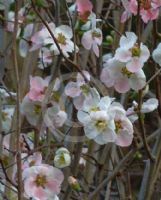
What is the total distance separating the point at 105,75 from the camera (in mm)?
1456

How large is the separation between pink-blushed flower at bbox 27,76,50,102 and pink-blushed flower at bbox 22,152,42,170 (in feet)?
0.50

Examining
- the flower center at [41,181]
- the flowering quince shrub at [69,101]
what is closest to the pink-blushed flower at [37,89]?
the flowering quince shrub at [69,101]

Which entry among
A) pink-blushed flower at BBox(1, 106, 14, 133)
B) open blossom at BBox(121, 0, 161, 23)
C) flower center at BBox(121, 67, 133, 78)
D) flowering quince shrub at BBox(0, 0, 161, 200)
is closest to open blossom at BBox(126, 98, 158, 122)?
flowering quince shrub at BBox(0, 0, 161, 200)

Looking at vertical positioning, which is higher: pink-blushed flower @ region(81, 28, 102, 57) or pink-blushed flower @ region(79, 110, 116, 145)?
pink-blushed flower @ region(81, 28, 102, 57)

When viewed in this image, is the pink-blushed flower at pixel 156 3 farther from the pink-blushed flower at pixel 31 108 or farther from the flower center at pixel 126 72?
the pink-blushed flower at pixel 31 108

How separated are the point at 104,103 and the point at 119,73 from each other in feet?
0.31

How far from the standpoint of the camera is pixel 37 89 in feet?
5.07

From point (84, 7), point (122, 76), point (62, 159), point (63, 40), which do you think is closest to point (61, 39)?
point (63, 40)

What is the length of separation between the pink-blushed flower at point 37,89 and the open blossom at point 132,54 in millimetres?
260

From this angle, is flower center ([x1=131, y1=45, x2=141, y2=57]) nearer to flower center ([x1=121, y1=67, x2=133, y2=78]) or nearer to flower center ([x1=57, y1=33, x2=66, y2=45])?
flower center ([x1=121, y1=67, x2=133, y2=78])

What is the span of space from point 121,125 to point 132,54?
0.18 meters

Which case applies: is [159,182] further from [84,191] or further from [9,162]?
[9,162]

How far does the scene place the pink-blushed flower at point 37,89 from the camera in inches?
60.2

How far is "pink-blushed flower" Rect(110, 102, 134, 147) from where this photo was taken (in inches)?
54.4
